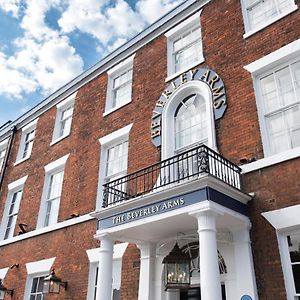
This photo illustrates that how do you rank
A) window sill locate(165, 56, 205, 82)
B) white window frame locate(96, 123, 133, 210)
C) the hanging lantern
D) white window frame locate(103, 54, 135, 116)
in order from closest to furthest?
the hanging lantern < window sill locate(165, 56, 205, 82) < white window frame locate(96, 123, 133, 210) < white window frame locate(103, 54, 135, 116)

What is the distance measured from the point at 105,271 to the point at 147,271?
104cm

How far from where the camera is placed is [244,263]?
21.6ft

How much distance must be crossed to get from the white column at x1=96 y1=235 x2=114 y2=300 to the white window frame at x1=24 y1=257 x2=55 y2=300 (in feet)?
11.8

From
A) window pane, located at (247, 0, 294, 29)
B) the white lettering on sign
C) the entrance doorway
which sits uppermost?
window pane, located at (247, 0, 294, 29)

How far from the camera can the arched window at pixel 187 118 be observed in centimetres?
863

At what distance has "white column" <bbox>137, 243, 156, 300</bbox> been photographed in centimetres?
782

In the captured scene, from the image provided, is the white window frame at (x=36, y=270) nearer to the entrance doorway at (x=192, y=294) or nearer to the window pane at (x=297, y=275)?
the entrance doorway at (x=192, y=294)

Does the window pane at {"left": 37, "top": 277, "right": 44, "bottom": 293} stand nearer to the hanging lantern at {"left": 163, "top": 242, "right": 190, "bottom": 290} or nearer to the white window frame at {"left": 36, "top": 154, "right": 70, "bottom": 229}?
the white window frame at {"left": 36, "top": 154, "right": 70, "bottom": 229}

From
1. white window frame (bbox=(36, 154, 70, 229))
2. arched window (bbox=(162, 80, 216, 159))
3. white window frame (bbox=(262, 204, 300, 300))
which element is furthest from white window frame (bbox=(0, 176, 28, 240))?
white window frame (bbox=(262, 204, 300, 300))

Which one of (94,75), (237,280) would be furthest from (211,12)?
(237,280)

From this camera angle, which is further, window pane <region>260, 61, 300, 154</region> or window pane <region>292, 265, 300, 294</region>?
window pane <region>260, 61, 300, 154</region>

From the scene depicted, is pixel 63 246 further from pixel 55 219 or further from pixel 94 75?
pixel 94 75

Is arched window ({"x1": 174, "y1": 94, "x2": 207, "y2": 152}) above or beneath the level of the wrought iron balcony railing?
above

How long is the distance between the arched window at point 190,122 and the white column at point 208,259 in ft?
9.04
